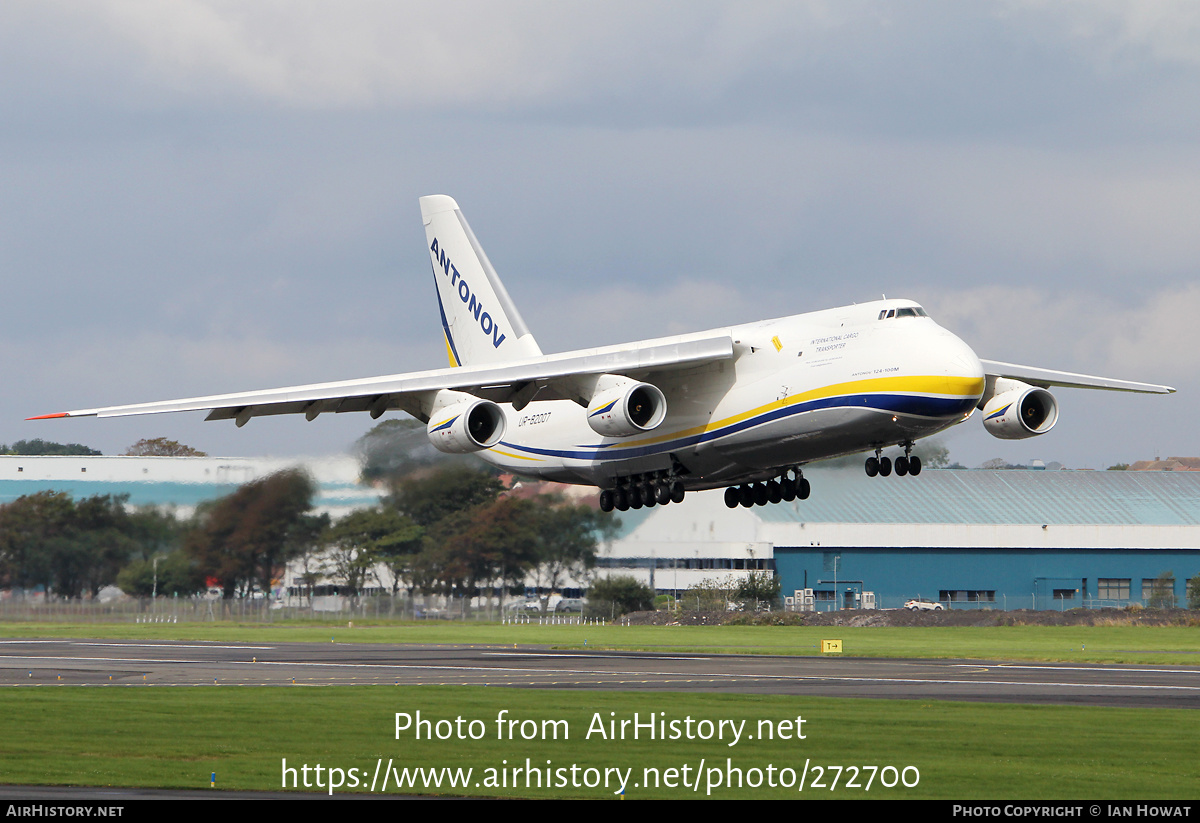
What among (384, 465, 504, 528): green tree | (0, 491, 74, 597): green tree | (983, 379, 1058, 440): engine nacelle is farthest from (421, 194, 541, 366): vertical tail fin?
(0, 491, 74, 597): green tree

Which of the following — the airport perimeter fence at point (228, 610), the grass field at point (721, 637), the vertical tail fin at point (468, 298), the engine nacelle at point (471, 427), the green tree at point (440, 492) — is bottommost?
the grass field at point (721, 637)

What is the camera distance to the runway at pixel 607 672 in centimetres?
2648

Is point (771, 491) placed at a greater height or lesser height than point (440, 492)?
lesser

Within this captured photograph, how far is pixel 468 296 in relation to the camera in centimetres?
3928

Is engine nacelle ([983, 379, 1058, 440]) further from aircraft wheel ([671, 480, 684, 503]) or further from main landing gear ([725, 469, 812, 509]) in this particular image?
aircraft wheel ([671, 480, 684, 503])

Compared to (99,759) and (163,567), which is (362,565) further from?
(99,759)

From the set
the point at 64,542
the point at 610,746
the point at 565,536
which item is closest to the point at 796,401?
the point at 610,746

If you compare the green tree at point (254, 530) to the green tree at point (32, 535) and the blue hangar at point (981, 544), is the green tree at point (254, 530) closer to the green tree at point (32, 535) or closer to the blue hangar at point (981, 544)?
the green tree at point (32, 535)

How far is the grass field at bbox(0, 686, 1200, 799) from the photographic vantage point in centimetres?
1573

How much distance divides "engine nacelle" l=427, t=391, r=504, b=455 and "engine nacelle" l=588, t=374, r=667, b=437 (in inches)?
75.6

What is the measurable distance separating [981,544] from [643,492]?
1708 inches

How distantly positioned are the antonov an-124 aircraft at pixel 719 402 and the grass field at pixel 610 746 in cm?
542

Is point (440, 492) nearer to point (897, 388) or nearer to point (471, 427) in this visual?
point (471, 427)

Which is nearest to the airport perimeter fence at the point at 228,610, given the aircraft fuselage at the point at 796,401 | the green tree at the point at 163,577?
the green tree at the point at 163,577
